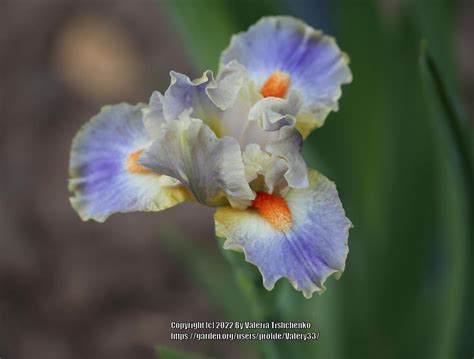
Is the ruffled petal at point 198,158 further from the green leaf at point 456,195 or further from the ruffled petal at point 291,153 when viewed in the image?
the green leaf at point 456,195

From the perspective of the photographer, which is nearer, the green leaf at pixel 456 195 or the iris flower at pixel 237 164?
the iris flower at pixel 237 164

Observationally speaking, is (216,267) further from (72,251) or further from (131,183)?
(131,183)

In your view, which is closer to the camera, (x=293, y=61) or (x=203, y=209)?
(x=293, y=61)

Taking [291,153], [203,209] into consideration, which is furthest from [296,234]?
[203,209]

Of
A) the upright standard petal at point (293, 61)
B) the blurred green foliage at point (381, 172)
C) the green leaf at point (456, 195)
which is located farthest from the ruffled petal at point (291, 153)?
the blurred green foliage at point (381, 172)

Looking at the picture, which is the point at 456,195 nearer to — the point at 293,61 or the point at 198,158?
the point at 293,61

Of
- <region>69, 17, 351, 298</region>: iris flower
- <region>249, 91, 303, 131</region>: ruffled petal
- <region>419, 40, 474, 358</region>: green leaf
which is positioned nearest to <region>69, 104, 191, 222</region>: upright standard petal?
<region>69, 17, 351, 298</region>: iris flower

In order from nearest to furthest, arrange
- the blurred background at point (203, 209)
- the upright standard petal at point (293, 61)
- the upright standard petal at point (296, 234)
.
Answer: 1. the upright standard petal at point (296, 234)
2. the upright standard petal at point (293, 61)
3. the blurred background at point (203, 209)
